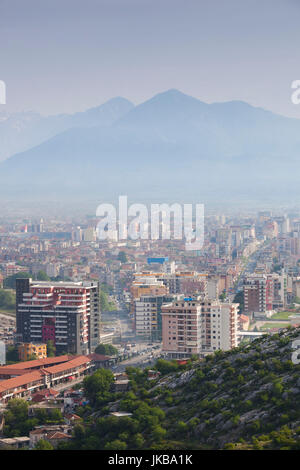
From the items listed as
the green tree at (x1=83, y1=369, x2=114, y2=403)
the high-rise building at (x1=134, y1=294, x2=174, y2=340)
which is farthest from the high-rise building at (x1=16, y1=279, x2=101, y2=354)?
the green tree at (x1=83, y1=369, x2=114, y2=403)

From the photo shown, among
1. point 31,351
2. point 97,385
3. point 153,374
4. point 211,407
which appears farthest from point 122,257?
point 211,407

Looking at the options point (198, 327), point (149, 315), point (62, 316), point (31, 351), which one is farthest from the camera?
point (149, 315)

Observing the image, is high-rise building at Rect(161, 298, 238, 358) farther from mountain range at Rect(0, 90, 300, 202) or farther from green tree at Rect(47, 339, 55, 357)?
A: mountain range at Rect(0, 90, 300, 202)

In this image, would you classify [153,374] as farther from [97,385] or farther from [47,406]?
[47,406]

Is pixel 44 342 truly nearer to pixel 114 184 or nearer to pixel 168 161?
pixel 114 184

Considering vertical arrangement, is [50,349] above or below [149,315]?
below

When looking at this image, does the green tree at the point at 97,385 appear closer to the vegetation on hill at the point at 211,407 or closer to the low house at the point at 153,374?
the vegetation on hill at the point at 211,407

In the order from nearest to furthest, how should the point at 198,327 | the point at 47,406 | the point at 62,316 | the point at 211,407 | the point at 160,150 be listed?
the point at 211,407 < the point at 47,406 < the point at 198,327 < the point at 62,316 < the point at 160,150
